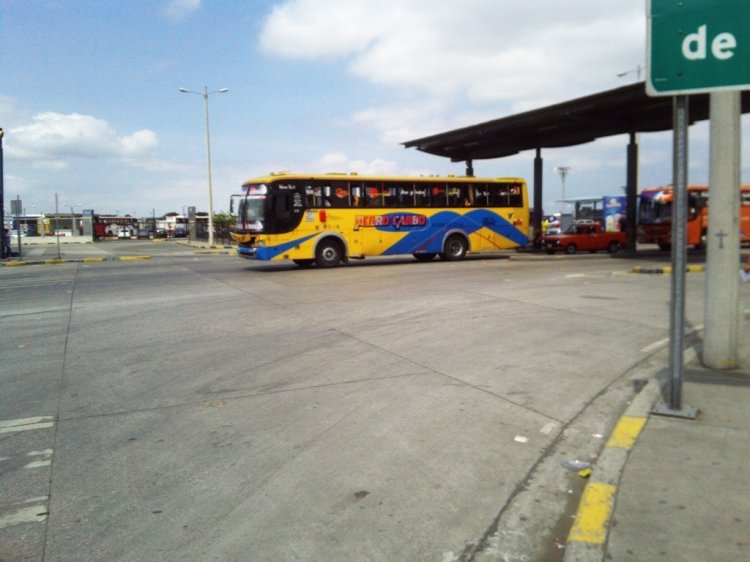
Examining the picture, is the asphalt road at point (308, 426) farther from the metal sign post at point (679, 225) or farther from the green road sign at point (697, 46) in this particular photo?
the green road sign at point (697, 46)

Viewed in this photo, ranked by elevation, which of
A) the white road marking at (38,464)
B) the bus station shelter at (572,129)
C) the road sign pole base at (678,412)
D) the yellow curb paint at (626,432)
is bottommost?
the white road marking at (38,464)

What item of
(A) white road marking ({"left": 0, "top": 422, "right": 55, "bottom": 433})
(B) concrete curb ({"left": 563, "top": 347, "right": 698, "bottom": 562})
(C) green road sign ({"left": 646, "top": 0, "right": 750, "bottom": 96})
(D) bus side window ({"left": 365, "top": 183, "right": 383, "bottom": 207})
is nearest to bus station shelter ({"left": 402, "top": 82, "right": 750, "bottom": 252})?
(D) bus side window ({"left": 365, "top": 183, "right": 383, "bottom": 207})

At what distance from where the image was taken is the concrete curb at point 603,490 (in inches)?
127

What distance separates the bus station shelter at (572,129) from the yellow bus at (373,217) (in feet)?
9.99

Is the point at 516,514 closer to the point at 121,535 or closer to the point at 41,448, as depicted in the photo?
the point at 121,535

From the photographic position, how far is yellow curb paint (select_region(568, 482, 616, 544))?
11.0 ft

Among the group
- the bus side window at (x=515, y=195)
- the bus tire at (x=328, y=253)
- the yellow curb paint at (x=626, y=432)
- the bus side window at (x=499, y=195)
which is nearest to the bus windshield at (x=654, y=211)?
the bus side window at (x=515, y=195)

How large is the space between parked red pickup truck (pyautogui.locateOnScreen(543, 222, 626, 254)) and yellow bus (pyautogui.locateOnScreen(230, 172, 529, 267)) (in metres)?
3.83

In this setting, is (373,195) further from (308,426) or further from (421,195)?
(308,426)

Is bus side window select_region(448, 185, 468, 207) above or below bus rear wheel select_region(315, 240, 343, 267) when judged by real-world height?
above

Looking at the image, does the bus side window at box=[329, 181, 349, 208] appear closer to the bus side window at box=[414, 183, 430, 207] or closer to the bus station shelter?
the bus side window at box=[414, 183, 430, 207]

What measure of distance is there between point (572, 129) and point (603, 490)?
2580 centimetres

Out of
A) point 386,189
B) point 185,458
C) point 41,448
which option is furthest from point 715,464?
point 386,189

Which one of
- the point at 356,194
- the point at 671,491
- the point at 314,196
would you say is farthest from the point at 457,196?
the point at 671,491
